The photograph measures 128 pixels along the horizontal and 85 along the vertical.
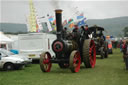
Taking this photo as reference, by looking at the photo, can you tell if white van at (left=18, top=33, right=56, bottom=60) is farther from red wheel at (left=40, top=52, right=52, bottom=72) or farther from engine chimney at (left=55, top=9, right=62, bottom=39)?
engine chimney at (left=55, top=9, right=62, bottom=39)

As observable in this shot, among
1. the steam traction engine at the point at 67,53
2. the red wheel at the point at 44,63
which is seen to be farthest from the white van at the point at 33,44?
the red wheel at the point at 44,63

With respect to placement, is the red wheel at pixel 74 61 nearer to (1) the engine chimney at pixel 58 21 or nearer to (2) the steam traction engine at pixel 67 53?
(2) the steam traction engine at pixel 67 53

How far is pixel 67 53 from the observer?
1045 cm

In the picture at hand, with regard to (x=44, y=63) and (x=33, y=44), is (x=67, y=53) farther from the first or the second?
(x=33, y=44)

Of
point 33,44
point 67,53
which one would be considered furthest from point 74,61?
point 33,44

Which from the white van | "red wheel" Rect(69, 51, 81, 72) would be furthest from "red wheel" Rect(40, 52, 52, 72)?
the white van

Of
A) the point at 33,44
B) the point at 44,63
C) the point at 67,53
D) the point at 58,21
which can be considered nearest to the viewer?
the point at 58,21

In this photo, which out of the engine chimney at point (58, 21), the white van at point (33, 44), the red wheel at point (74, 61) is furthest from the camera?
the white van at point (33, 44)

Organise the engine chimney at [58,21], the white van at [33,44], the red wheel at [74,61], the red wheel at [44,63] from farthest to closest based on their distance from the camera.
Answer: the white van at [33,44] → the red wheel at [44,63] → the engine chimney at [58,21] → the red wheel at [74,61]

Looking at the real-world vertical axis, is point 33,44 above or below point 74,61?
above

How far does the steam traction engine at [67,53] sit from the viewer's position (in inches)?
385

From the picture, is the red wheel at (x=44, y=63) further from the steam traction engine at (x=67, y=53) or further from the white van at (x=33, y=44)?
the white van at (x=33, y=44)

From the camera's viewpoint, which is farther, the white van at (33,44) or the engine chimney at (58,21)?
the white van at (33,44)

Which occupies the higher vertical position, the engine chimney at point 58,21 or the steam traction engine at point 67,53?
the engine chimney at point 58,21
